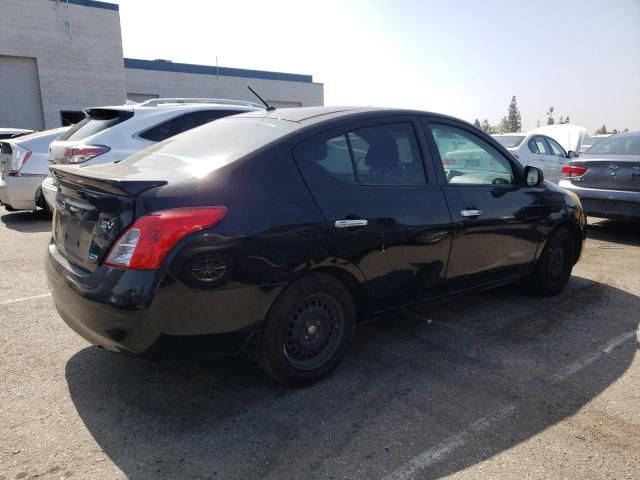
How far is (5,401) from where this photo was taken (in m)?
2.96

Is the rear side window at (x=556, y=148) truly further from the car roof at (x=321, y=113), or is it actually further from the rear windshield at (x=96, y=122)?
the rear windshield at (x=96, y=122)

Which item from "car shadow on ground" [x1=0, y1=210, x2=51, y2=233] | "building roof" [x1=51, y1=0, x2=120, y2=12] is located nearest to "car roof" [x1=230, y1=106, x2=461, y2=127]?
"car shadow on ground" [x1=0, y1=210, x2=51, y2=233]

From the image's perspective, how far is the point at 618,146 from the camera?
7.90 m

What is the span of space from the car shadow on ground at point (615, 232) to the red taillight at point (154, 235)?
6685 mm

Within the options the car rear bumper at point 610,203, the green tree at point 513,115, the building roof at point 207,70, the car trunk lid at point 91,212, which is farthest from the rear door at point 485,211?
the green tree at point 513,115

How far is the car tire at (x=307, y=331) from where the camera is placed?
9.66 feet

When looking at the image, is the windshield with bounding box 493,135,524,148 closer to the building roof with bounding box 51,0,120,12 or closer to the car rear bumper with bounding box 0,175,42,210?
the car rear bumper with bounding box 0,175,42,210

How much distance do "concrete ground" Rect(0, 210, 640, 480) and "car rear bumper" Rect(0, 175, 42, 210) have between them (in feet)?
15.2

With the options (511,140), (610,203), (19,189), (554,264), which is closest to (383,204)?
(554,264)

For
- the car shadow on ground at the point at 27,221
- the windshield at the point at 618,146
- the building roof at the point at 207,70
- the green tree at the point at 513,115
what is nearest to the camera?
the windshield at the point at 618,146

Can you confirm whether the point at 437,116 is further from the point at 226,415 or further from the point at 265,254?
the point at 226,415

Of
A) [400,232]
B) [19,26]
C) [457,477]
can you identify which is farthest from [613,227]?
[19,26]

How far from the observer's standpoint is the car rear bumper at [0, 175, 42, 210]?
26.9ft

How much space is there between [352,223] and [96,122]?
5129mm
